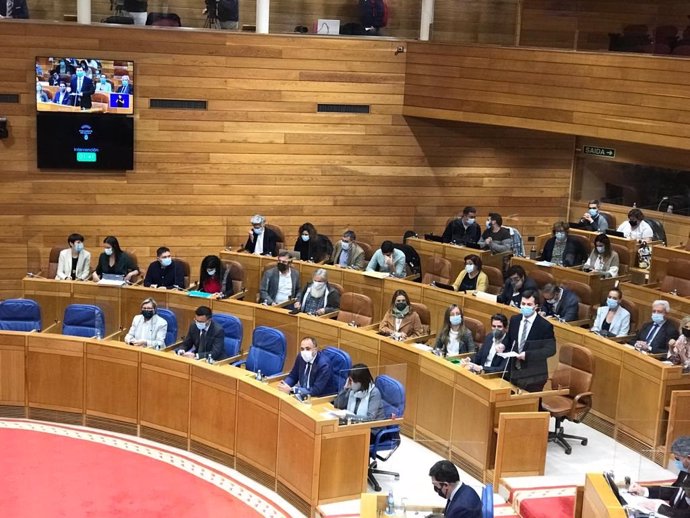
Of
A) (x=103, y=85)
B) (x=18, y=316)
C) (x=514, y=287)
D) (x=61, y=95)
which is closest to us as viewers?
(x=18, y=316)

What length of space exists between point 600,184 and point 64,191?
28.1ft

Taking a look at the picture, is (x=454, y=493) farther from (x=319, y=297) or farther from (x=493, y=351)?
(x=319, y=297)

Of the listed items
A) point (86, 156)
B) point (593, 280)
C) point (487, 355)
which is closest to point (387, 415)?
point (487, 355)

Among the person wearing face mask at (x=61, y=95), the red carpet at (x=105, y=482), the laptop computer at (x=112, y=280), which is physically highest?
the person wearing face mask at (x=61, y=95)

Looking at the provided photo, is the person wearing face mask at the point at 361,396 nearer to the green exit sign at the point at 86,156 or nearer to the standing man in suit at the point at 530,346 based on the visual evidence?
the standing man in suit at the point at 530,346

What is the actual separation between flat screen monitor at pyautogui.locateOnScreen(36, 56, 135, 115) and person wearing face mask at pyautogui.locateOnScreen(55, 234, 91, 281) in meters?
2.51

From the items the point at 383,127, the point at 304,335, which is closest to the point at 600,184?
the point at 383,127

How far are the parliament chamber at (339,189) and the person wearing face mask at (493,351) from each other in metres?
0.14

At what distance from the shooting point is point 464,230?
15086mm

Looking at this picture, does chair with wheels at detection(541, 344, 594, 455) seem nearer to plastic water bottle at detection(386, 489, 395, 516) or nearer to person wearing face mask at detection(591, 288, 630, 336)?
person wearing face mask at detection(591, 288, 630, 336)

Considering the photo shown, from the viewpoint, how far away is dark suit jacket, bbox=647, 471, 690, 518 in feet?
23.4

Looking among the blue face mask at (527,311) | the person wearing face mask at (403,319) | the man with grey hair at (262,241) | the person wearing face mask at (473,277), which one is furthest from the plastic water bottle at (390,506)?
the man with grey hair at (262,241)

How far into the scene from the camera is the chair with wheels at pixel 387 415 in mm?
9148

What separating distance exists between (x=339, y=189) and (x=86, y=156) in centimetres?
387
